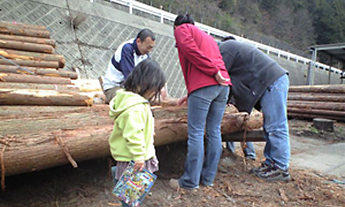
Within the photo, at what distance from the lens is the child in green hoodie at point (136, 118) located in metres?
1.87

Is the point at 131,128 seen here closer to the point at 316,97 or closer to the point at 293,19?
the point at 316,97

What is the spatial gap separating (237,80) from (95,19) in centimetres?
833

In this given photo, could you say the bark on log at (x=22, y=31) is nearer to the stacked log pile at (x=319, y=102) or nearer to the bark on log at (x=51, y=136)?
the bark on log at (x=51, y=136)

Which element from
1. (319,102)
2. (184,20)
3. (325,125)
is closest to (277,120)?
(184,20)

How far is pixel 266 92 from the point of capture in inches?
128

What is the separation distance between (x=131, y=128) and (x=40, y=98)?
223 centimetres

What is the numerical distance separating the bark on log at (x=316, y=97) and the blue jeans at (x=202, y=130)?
24.2ft

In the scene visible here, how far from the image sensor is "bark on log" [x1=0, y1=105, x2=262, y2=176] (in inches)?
88.4

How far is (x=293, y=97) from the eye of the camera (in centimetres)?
1013

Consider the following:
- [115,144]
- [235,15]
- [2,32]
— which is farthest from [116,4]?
[235,15]

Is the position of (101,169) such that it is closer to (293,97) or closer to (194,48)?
(194,48)

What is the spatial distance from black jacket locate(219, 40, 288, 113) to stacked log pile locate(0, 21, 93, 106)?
2.00 metres

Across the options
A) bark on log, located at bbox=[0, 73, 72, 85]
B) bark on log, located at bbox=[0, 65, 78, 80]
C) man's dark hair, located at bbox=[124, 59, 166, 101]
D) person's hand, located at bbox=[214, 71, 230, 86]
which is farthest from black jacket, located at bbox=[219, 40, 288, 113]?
bark on log, located at bbox=[0, 65, 78, 80]

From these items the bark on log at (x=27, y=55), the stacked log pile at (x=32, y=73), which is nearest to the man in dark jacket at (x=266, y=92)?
the stacked log pile at (x=32, y=73)
